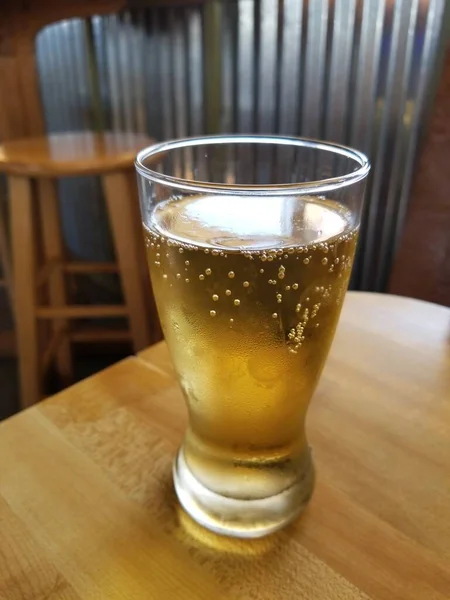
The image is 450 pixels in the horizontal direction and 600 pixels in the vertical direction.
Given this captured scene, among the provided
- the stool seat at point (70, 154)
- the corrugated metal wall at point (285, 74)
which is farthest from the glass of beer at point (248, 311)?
the corrugated metal wall at point (285, 74)

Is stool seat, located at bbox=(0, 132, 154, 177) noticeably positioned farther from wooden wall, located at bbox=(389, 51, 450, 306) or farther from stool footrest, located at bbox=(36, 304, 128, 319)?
wooden wall, located at bbox=(389, 51, 450, 306)

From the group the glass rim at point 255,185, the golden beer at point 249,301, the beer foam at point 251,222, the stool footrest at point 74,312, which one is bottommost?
the stool footrest at point 74,312

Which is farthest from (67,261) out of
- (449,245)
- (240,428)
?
(240,428)

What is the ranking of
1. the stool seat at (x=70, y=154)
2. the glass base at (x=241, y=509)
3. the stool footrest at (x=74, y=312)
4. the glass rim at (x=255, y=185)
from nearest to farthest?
the glass rim at (x=255, y=185) → the glass base at (x=241, y=509) → the stool seat at (x=70, y=154) → the stool footrest at (x=74, y=312)

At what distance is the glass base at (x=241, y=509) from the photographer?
44 centimetres

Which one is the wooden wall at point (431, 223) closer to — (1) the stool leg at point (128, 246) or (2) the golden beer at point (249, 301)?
(1) the stool leg at point (128, 246)

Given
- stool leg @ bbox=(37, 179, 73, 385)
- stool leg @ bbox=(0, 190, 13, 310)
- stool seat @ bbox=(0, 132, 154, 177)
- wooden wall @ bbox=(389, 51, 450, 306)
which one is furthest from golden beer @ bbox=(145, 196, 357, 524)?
stool leg @ bbox=(0, 190, 13, 310)

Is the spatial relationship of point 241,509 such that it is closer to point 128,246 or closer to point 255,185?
point 255,185

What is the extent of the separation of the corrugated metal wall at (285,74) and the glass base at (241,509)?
1127 millimetres

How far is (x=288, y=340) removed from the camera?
1.28 feet

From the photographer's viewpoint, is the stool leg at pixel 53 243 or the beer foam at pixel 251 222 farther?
the stool leg at pixel 53 243

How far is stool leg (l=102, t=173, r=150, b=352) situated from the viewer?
46.9 inches

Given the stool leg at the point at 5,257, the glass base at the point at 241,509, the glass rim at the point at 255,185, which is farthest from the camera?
the stool leg at the point at 5,257


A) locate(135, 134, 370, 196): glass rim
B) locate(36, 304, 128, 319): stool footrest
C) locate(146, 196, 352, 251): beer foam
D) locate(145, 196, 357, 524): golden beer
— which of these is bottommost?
locate(36, 304, 128, 319): stool footrest
